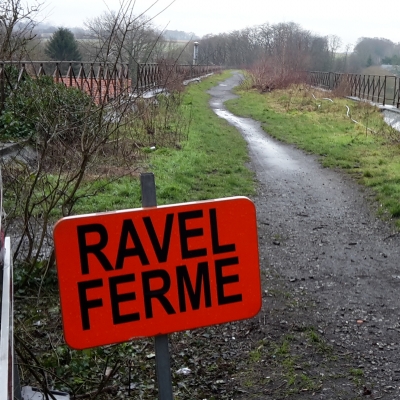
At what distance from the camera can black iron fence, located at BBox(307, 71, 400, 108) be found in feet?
68.4

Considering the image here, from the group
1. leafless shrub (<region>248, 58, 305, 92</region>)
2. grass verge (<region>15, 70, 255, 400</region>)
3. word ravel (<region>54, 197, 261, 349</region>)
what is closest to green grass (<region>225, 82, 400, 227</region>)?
grass verge (<region>15, 70, 255, 400</region>)

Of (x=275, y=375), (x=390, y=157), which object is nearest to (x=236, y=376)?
(x=275, y=375)

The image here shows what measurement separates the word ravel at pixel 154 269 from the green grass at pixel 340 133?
551 centimetres

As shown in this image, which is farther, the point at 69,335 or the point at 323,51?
the point at 323,51

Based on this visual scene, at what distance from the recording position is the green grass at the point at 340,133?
9.55m

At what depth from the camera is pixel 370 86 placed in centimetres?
2400

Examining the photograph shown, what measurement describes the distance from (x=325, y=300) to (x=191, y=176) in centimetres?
500

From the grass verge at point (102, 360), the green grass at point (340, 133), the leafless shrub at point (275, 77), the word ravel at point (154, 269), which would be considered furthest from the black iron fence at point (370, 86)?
the word ravel at point (154, 269)

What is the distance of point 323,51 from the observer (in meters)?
45.9

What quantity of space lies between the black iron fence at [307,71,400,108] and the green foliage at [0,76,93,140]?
1444cm

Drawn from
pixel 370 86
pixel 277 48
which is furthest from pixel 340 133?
pixel 277 48

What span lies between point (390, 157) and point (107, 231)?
1075 cm

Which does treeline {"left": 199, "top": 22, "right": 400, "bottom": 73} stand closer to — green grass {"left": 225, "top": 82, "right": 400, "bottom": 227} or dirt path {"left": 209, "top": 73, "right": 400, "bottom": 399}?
green grass {"left": 225, "top": 82, "right": 400, "bottom": 227}

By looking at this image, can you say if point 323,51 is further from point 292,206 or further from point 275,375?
point 275,375
